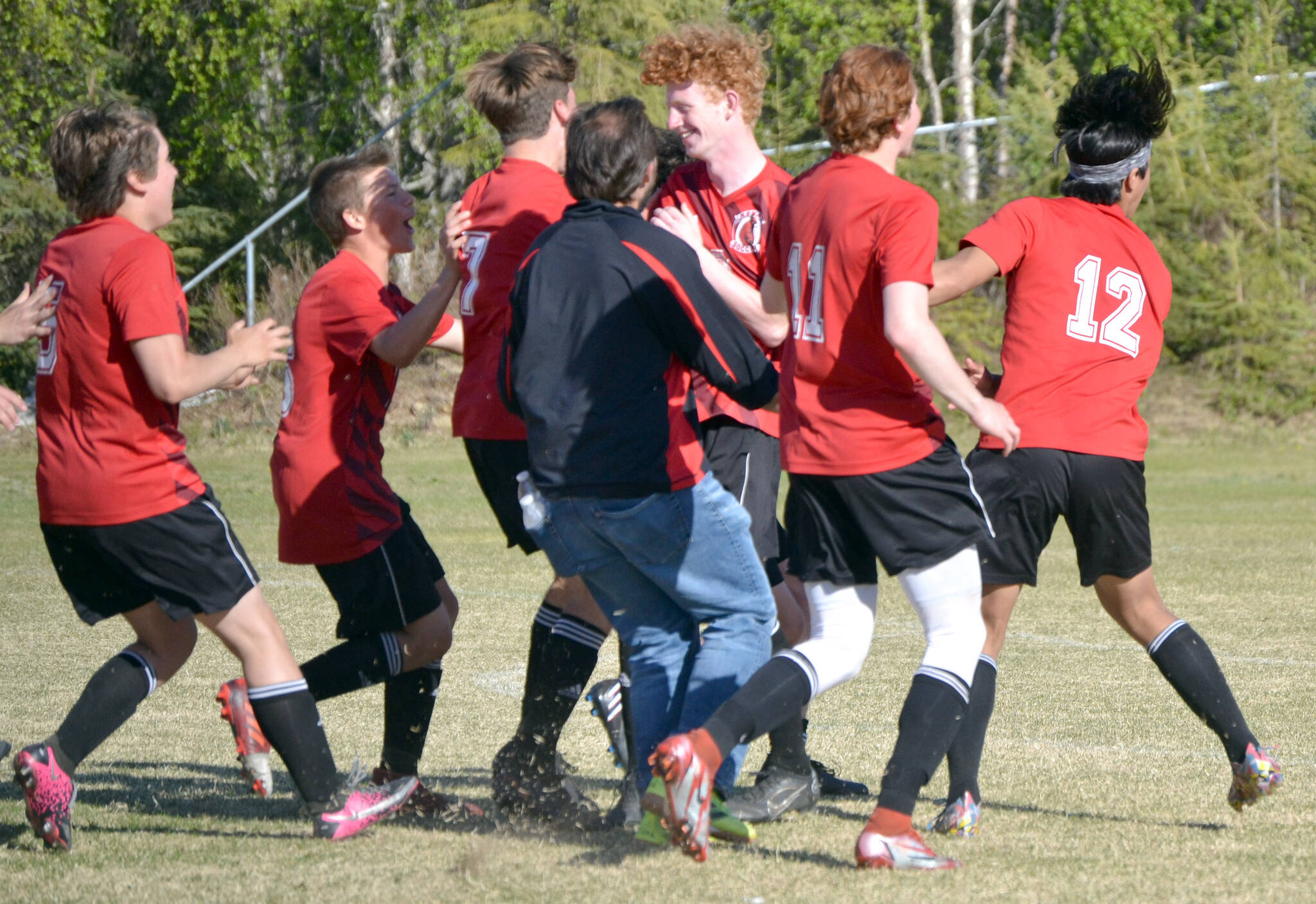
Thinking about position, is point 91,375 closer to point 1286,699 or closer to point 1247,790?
point 1247,790

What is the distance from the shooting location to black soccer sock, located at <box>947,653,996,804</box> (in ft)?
13.7

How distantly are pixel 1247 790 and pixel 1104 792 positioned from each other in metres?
0.55

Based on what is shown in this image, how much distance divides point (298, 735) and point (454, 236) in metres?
1.42

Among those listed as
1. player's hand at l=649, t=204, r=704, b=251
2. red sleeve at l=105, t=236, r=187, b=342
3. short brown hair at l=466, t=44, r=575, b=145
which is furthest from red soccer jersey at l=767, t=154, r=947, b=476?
red sleeve at l=105, t=236, r=187, b=342

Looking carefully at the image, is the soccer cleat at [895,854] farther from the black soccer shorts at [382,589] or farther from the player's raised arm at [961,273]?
the black soccer shorts at [382,589]

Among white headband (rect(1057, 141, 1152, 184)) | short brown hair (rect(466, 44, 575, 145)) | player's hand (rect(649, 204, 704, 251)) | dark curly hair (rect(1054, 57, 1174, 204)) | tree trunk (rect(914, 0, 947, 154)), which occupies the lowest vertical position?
tree trunk (rect(914, 0, 947, 154))

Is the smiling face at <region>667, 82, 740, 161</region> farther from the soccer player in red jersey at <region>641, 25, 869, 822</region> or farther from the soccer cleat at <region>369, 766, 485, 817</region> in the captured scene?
the soccer cleat at <region>369, 766, 485, 817</region>

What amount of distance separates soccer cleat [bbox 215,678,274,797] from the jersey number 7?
1.93 metres

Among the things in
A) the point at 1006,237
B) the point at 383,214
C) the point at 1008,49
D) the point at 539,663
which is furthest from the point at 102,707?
the point at 1008,49

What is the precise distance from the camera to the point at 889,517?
3.71 meters

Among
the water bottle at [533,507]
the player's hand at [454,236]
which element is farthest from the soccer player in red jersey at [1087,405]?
the player's hand at [454,236]

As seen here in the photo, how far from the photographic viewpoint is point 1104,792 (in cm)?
464

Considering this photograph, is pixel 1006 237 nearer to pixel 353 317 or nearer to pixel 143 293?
pixel 353 317

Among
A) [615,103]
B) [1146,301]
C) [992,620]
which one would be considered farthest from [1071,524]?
[615,103]
